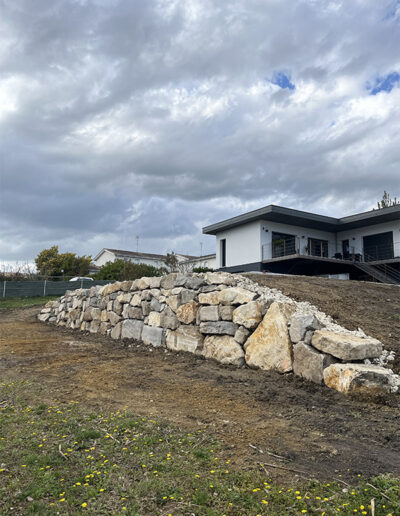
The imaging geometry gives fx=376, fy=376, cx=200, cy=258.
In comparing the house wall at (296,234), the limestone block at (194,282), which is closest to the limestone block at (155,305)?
the limestone block at (194,282)

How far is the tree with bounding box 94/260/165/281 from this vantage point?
22748 millimetres

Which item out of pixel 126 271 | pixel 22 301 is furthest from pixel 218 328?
pixel 126 271

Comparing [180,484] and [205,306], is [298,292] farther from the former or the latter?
[180,484]

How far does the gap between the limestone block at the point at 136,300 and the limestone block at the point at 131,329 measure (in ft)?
1.37

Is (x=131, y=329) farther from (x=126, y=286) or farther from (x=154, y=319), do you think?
(x=126, y=286)

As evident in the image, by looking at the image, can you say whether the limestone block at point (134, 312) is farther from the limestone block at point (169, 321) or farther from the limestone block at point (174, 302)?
the limestone block at point (174, 302)

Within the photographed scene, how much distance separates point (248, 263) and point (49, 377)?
1871 cm

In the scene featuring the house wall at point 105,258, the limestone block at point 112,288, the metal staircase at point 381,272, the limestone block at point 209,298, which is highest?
the house wall at point 105,258

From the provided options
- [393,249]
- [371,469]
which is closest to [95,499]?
[371,469]

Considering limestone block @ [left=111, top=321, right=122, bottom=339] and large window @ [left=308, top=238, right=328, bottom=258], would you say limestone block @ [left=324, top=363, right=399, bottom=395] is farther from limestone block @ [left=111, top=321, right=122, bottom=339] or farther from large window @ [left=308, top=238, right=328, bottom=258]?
large window @ [left=308, top=238, right=328, bottom=258]

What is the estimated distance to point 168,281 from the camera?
8359 mm

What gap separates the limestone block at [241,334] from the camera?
6160 mm

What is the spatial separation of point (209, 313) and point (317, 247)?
19.7 m

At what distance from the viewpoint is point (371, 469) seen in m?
2.80
